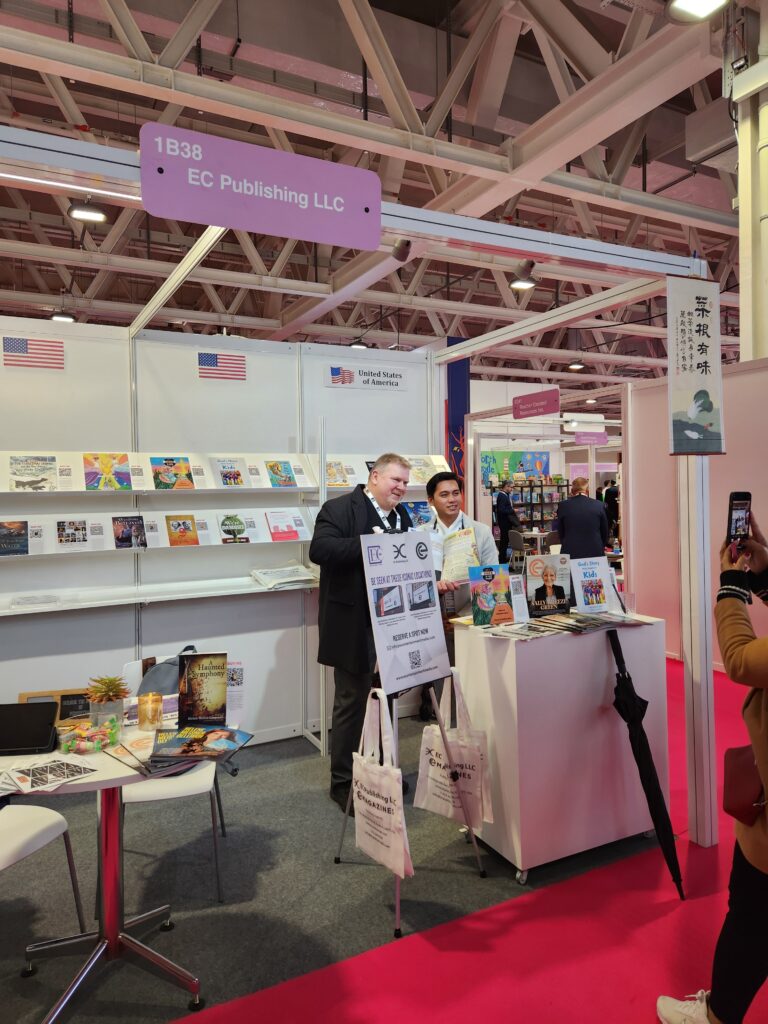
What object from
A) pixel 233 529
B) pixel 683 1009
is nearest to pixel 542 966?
pixel 683 1009

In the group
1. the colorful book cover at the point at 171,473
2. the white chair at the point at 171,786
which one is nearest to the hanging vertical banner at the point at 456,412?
the colorful book cover at the point at 171,473

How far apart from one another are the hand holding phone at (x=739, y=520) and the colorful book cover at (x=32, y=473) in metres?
3.61

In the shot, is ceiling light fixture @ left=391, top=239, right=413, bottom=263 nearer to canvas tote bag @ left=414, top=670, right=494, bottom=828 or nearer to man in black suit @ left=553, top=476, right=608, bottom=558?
canvas tote bag @ left=414, top=670, right=494, bottom=828

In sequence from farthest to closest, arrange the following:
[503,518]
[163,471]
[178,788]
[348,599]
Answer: [503,518]
[163,471]
[348,599]
[178,788]

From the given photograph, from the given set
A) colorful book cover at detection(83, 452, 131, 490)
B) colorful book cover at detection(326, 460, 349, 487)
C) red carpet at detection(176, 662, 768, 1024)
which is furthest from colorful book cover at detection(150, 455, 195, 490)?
red carpet at detection(176, 662, 768, 1024)

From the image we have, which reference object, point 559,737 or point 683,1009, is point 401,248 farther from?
point 683,1009

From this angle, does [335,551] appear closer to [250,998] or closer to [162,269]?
[250,998]

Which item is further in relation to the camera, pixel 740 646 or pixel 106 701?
pixel 106 701

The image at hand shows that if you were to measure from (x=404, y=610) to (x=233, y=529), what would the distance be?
82.8 inches

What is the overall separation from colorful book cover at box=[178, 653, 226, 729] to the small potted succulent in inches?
8.6

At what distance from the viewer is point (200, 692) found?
2484 millimetres

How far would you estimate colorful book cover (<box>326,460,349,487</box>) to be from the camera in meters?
4.88

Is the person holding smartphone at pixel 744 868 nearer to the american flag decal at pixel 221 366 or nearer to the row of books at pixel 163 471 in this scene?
the row of books at pixel 163 471

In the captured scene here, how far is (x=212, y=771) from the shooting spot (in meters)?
2.82
